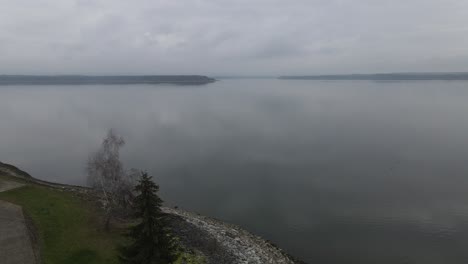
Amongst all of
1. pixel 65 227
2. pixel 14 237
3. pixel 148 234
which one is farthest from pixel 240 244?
pixel 14 237

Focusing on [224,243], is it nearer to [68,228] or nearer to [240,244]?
[240,244]

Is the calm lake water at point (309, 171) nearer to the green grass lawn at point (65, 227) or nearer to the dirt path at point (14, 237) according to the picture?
the green grass lawn at point (65, 227)

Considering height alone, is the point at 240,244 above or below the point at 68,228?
below

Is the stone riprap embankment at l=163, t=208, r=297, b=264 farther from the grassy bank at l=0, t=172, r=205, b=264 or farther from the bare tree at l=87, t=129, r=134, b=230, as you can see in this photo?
the bare tree at l=87, t=129, r=134, b=230

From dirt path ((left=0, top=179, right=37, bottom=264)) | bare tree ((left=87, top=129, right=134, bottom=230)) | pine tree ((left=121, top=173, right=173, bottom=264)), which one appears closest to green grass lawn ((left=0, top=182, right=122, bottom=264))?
dirt path ((left=0, top=179, right=37, bottom=264))

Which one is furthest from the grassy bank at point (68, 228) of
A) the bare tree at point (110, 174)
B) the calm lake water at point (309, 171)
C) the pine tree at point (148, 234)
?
the calm lake water at point (309, 171)

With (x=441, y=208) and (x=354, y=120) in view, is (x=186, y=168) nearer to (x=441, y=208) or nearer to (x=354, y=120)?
(x=441, y=208)

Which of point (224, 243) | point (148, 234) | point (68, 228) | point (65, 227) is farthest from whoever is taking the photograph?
point (224, 243)

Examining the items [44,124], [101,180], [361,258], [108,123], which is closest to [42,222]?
[101,180]
